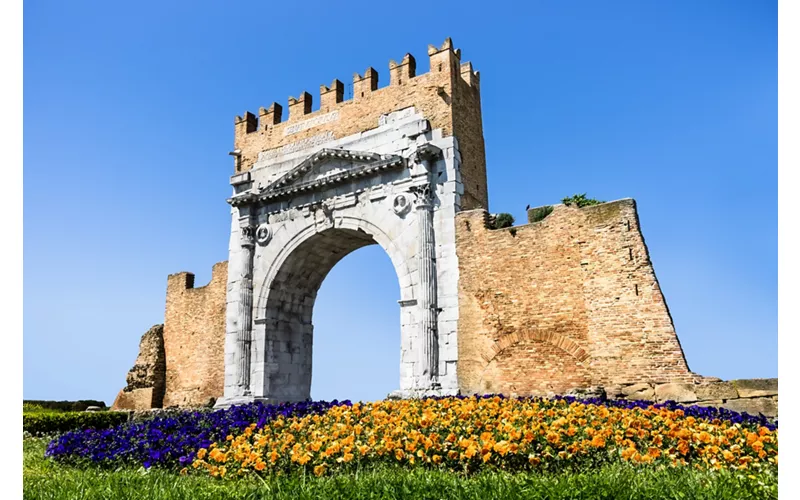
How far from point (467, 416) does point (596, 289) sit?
219 inches

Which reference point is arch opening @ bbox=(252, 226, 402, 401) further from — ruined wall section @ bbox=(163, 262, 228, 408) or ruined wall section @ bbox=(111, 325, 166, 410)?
ruined wall section @ bbox=(111, 325, 166, 410)

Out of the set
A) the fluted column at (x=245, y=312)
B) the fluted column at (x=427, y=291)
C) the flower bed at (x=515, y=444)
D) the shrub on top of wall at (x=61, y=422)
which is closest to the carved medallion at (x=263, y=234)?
the fluted column at (x=245, y=312)

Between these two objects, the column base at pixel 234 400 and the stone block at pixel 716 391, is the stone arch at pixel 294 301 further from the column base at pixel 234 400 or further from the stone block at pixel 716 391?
the stone block at pixel 716 391

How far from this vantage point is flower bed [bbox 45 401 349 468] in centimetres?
847

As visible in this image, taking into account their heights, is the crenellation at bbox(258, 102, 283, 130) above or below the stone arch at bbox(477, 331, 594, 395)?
above

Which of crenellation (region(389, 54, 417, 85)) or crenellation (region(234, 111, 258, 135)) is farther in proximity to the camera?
crenellation (region(234, 111, 258, 135))

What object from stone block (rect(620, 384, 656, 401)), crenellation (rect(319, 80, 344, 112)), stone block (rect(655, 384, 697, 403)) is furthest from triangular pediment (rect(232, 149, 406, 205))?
stone block (rect(655, 384, 697, 403))

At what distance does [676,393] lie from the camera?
37.4 ft

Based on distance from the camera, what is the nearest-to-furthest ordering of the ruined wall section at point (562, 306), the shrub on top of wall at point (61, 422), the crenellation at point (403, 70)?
1. the ruined wall section at point (562, 306)
2. the shrub on top of wall at point (61, 422)
3. the crenellation at point (403, 70)

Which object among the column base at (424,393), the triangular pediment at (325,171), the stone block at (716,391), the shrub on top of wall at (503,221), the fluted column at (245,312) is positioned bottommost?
the column base at (424,393)

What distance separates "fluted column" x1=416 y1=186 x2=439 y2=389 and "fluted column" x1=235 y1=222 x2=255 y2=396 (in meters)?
5.43

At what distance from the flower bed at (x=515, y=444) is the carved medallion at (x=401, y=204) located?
7616 mm

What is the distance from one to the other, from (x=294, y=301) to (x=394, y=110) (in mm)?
5940

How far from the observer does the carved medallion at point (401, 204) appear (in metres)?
15.4
